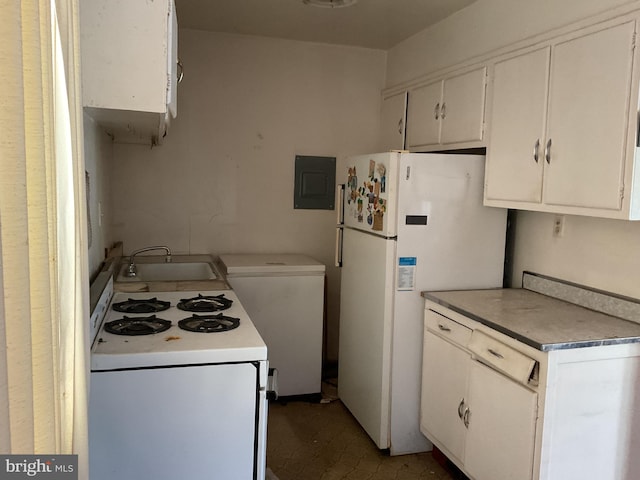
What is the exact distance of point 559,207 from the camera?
241cm

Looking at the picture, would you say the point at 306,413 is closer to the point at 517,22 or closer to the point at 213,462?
the point at 213,462

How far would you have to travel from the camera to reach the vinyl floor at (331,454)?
2.79m

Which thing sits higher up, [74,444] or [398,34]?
[398,34]

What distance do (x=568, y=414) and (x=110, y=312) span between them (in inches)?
76.2

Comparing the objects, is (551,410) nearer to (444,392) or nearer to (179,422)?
(444,392)

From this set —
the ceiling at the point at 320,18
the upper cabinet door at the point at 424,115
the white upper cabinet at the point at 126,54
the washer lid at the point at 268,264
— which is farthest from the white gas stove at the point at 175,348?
the ceiling at the point at 320,18

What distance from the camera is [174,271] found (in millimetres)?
3631

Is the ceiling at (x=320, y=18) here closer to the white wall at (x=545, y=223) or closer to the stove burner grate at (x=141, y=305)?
the white wall at (x=545, y=223)

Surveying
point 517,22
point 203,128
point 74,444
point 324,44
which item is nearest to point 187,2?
point 203,128

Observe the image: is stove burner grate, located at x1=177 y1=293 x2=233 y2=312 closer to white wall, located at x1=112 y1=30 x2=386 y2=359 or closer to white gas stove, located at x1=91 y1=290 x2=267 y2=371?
white gas stove, located at x1=91 y1=290 x2=267 y2=371

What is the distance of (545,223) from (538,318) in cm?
72

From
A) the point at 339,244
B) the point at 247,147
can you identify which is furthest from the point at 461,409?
the point at 247,147

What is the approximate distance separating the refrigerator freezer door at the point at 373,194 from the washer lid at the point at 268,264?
413mm

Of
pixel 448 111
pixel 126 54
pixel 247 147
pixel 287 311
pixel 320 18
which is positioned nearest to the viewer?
pixel 126 54
